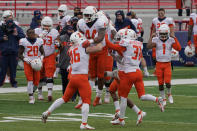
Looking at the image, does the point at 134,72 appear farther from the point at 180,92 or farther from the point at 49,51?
the point at 180,92

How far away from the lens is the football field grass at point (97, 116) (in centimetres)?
1116

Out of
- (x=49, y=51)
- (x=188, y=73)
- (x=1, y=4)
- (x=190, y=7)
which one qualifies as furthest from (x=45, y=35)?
(x=1, y=4)

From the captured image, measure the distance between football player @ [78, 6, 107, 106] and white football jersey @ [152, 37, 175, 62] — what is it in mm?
1733

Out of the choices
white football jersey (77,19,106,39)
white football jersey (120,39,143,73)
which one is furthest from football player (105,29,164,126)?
white football jersey (77,19,106,39)

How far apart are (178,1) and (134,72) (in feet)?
70.9

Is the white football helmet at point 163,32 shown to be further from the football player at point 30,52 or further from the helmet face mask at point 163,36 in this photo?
the football player at point 30,52

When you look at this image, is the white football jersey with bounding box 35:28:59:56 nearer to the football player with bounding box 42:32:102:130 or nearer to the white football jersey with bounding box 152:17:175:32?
the white football jersey with bounding box 152:17:175:32

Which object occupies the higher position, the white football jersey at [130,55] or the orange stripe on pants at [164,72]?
the white football jersey at [130,55]

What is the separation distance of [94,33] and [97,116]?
1.69m

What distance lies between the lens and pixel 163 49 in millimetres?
15273

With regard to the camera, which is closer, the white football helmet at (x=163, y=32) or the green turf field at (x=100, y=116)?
the green turf field at (x=100, y=116)

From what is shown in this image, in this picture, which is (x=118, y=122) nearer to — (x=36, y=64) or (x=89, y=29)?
(x=89, y=29)

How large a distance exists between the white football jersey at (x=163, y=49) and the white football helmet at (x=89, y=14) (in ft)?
8.59

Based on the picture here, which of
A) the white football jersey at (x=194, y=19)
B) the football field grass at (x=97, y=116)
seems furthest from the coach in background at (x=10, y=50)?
the white football jersey at (x=194, y=19)
